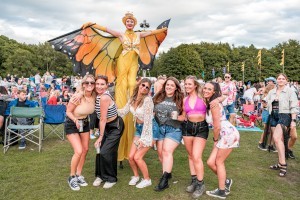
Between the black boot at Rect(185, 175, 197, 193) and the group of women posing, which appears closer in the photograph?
the group of women posing

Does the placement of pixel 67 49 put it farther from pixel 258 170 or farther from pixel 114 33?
pixel 258 170

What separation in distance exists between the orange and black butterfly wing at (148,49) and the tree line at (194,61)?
4326 centimetres

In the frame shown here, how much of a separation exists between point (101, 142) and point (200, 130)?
1.52m

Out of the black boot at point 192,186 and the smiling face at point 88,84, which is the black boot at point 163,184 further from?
the smiling face at point 88,84

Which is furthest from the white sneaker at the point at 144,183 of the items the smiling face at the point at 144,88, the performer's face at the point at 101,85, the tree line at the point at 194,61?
the tree line at the point at 194,61

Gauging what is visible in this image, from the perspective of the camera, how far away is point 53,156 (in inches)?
235

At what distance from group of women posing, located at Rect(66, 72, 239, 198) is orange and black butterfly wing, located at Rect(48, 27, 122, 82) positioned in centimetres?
129

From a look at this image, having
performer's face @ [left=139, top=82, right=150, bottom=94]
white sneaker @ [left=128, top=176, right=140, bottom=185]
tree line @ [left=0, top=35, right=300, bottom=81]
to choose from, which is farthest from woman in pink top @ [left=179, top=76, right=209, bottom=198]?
tree line @ [left=0, top=35, right=300, bottom=81]

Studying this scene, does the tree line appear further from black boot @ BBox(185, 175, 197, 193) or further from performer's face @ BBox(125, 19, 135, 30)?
black boot @ BBox(185, 175, 197, 193)

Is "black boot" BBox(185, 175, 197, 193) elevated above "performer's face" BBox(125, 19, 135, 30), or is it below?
below

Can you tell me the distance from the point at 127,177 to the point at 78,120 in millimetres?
1367

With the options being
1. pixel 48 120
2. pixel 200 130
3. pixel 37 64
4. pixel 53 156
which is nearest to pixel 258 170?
pixel 200 130

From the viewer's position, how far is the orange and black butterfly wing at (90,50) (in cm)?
520

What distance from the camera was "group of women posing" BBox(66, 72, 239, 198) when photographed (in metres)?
3.89
